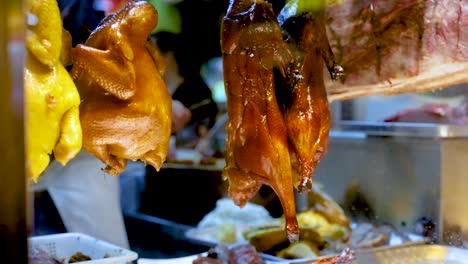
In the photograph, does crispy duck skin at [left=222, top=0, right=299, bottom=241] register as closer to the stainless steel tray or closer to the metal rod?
the stainless steel tray

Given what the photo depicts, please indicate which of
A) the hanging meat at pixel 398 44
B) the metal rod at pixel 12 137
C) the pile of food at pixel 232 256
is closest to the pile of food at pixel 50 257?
the pile of food at pixel 232 256

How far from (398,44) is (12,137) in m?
1.64

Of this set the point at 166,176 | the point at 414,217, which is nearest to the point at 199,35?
the point at 166,176

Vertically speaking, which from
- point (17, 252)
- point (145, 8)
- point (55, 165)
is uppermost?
point (145, 8)

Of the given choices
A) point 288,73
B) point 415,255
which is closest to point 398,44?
point 288,73

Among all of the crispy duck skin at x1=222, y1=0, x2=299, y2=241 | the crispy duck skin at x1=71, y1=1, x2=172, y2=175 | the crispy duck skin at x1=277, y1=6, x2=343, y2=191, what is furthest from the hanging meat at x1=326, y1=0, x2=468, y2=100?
the crispy duck skin at x1=71, y1=1, x2=172, y2=175

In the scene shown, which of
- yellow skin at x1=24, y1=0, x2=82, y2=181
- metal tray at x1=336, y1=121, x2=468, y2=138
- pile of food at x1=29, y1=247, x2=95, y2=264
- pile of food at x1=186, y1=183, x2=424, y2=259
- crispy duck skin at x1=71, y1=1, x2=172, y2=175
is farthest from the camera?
metal tray at x1=336, y1=121, x2=468, y2=138

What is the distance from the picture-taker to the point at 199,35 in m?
3.94

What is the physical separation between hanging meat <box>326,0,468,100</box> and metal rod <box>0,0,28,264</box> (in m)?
1.58

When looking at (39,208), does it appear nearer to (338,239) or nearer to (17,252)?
(338,239)

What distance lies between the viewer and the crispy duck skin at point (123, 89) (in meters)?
1.30

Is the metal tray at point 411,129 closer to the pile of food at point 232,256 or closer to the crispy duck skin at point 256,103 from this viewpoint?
Answer: the pile of food at point 232,256

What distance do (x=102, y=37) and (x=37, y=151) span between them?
0.38 metres

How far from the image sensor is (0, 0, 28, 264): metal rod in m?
0.52
